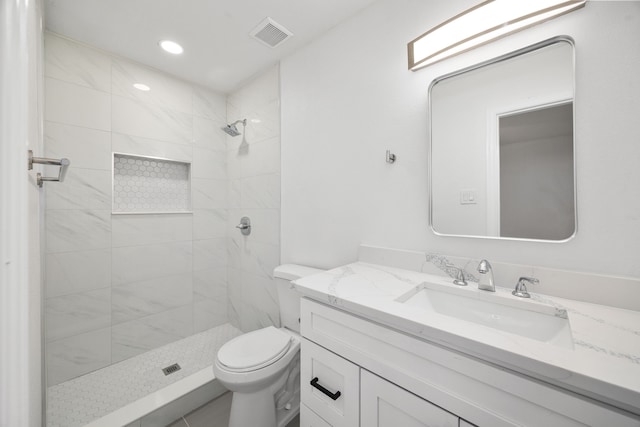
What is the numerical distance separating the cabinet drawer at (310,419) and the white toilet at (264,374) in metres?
0.29

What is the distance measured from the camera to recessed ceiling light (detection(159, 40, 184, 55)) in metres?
1.70

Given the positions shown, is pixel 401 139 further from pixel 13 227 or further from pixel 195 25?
pixel 195 25

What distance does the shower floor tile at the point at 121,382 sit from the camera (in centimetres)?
141

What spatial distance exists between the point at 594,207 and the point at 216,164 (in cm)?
249

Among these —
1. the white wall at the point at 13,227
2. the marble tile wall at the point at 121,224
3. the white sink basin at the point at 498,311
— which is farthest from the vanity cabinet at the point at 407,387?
the marble tile wall at the point at 121,224

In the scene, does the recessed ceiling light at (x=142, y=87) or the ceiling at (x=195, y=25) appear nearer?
the ceiling at (x=195, y=25)

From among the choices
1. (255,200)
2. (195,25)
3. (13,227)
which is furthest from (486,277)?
(195,25)

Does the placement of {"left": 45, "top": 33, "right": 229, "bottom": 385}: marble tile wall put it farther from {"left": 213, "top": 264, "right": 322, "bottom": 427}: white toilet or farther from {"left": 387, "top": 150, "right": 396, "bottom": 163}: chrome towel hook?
{"left": 387, "top": 150, "right": 396, "bottom": 163}: chrome towel hook

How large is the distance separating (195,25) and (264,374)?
2040 mm

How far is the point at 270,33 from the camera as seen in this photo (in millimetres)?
1596

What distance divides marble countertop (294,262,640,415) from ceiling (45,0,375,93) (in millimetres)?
1510

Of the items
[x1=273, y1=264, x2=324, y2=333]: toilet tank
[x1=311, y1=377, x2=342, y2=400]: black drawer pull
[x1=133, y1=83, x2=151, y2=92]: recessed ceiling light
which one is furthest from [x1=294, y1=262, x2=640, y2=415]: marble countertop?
[x1=133, y1=83, x2=151, y2=92]: recessed ceiling light

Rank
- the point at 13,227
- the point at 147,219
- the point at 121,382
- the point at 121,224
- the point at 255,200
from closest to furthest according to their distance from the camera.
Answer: the point at 13,227 < the point at 121,382 < the point at 121,224 < the point at 147,219 < the point at 255,200

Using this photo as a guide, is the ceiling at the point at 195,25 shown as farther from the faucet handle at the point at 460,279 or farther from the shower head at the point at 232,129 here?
the faucet handle at the point at 460,279
